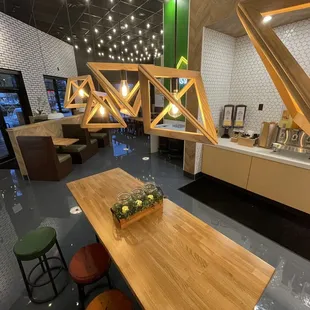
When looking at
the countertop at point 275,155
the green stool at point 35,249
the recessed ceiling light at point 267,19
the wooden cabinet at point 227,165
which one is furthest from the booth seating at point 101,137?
the recessed ceiling light at point 267,19

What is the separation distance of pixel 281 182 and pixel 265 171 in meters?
0.28

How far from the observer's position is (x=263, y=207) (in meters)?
3.14

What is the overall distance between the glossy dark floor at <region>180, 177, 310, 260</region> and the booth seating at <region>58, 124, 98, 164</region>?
3.29 metres

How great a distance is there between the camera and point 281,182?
2811mm

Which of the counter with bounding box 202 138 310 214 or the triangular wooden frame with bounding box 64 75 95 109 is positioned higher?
the triangular wooden frame with bounding box 64 75 95 109

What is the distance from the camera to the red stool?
1.52 metres

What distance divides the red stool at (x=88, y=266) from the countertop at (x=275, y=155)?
2775 mm

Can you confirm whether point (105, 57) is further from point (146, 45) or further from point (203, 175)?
point (203, 175)

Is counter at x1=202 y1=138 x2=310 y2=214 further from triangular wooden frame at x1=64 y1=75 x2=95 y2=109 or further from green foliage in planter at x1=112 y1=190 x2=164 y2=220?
triangular wooden frame at x1=64 y1=75 x2=95 y2=109

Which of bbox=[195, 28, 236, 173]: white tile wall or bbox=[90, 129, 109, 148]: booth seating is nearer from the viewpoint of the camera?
bbox=[195, 28, 236, 173]: white tile wall

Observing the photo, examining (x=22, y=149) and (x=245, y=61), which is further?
(x=22, y=149)

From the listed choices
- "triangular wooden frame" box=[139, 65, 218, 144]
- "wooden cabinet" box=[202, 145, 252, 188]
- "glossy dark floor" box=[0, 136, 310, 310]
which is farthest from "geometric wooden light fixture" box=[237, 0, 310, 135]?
"wooden cabinet" box=[202, 145, 252, 188]

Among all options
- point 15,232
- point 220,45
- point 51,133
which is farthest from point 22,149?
point 220,45

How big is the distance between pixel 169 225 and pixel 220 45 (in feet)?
11.7
